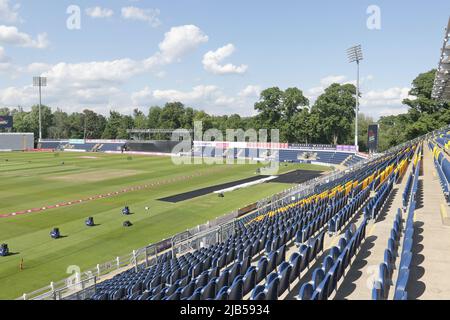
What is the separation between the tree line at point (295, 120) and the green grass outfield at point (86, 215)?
40753 mm

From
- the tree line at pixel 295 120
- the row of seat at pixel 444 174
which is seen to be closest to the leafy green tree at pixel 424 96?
the tree line at pixel 295 120

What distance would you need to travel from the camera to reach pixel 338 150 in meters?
83.2

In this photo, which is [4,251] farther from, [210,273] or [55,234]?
[210,273]

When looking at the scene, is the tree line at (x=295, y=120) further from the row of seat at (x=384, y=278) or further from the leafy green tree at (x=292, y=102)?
the row of seat at (x=384, y=278)

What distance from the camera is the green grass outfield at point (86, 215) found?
21.4 m

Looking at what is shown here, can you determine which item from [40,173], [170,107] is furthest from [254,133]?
[40,173]

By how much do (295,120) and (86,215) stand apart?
8398 centimetres

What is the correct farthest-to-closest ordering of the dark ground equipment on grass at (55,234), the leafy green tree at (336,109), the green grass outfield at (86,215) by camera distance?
the leafy green tree at (336,109) < the dark ground equipment on grass at (55,234) < the green grass outfield at (86,215)

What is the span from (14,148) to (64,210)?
100 meters

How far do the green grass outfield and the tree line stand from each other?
40.8 meters

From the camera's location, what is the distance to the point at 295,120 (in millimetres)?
108188

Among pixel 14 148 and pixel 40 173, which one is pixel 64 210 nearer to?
pixel 40 173

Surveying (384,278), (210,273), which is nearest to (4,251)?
(210,273)

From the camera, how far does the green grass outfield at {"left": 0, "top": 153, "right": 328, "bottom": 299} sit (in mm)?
21359
